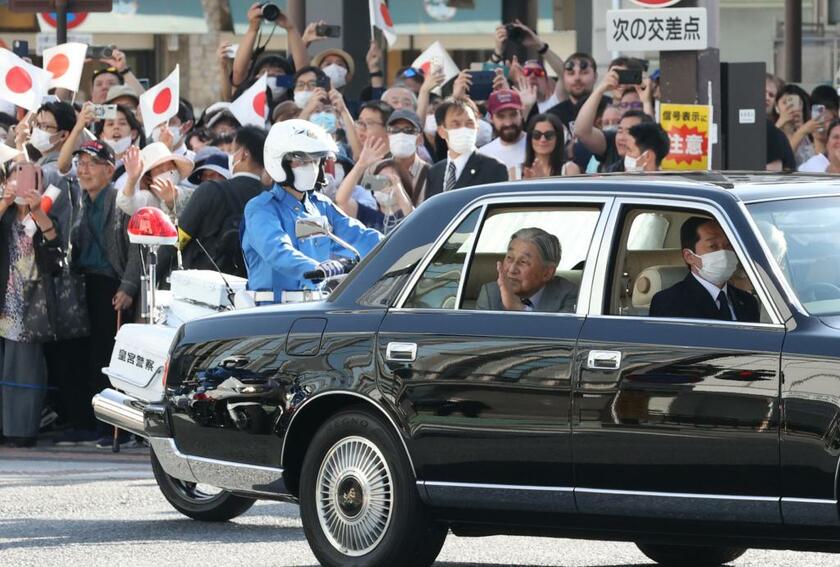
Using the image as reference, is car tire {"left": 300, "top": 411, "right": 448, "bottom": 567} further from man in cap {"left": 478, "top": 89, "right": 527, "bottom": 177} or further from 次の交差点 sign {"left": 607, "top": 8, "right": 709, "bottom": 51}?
man in cap {"left": 478, "top": 89, "right": 527, "bottom": 177}

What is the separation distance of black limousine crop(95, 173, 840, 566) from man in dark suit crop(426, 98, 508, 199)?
4732 mm

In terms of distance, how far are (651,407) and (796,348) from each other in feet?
1.94

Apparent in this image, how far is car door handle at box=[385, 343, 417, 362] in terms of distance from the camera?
7.95 meters

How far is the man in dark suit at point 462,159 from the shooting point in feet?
43.6

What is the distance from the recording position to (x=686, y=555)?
8859 mm

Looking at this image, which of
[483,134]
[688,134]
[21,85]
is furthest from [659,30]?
[21,85]

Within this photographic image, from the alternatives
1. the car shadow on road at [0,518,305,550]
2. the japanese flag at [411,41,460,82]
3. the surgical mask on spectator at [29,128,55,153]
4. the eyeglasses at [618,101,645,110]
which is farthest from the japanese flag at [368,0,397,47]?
the car shadow on road at [0,518,305,550]

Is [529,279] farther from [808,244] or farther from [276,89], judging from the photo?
[276,89]

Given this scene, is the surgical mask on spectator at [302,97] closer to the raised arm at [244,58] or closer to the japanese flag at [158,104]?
the japanese flag at [158,104]

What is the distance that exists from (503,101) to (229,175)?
2.24 meters

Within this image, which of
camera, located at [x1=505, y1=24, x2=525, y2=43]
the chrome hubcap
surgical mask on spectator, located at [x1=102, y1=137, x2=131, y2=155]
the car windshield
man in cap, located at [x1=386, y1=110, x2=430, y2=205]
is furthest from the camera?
camera, located at [x1=505, y1=24, x2=525, y2=43]

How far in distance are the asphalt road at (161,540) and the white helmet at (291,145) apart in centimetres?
176

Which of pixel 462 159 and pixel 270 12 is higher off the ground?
pixel 270 12

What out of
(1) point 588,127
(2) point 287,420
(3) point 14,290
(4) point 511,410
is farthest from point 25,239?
(4) point 511,410
